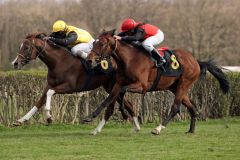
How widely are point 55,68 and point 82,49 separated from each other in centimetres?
72

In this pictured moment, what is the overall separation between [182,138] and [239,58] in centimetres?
3627

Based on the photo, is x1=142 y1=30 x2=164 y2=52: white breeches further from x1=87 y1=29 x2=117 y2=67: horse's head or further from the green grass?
the green grass

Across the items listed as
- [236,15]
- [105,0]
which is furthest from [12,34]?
[236,15]

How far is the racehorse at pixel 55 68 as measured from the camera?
1335 cm

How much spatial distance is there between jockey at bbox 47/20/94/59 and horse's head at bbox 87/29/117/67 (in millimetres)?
958

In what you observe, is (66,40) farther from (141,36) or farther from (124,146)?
(124,146)

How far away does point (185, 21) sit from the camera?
166ft

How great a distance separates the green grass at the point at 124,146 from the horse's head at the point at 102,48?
1.45 metres

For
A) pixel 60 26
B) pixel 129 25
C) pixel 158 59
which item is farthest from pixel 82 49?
pixel 158 59

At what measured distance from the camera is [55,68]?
13547mm

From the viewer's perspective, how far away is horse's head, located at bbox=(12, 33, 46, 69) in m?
13.3

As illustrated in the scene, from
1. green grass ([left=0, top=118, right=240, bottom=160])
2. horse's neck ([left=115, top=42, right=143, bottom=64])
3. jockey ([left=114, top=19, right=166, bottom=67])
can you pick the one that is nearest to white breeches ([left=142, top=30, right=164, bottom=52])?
jockey ([left=114, top=19, right=166, bottom=67])

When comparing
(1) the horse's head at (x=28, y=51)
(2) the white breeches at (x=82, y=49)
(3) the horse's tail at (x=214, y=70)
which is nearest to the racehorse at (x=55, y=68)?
(1) the horse's head at (x=28, y=51)

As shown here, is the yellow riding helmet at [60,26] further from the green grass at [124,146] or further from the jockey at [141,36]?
the green grass at [124,146]
